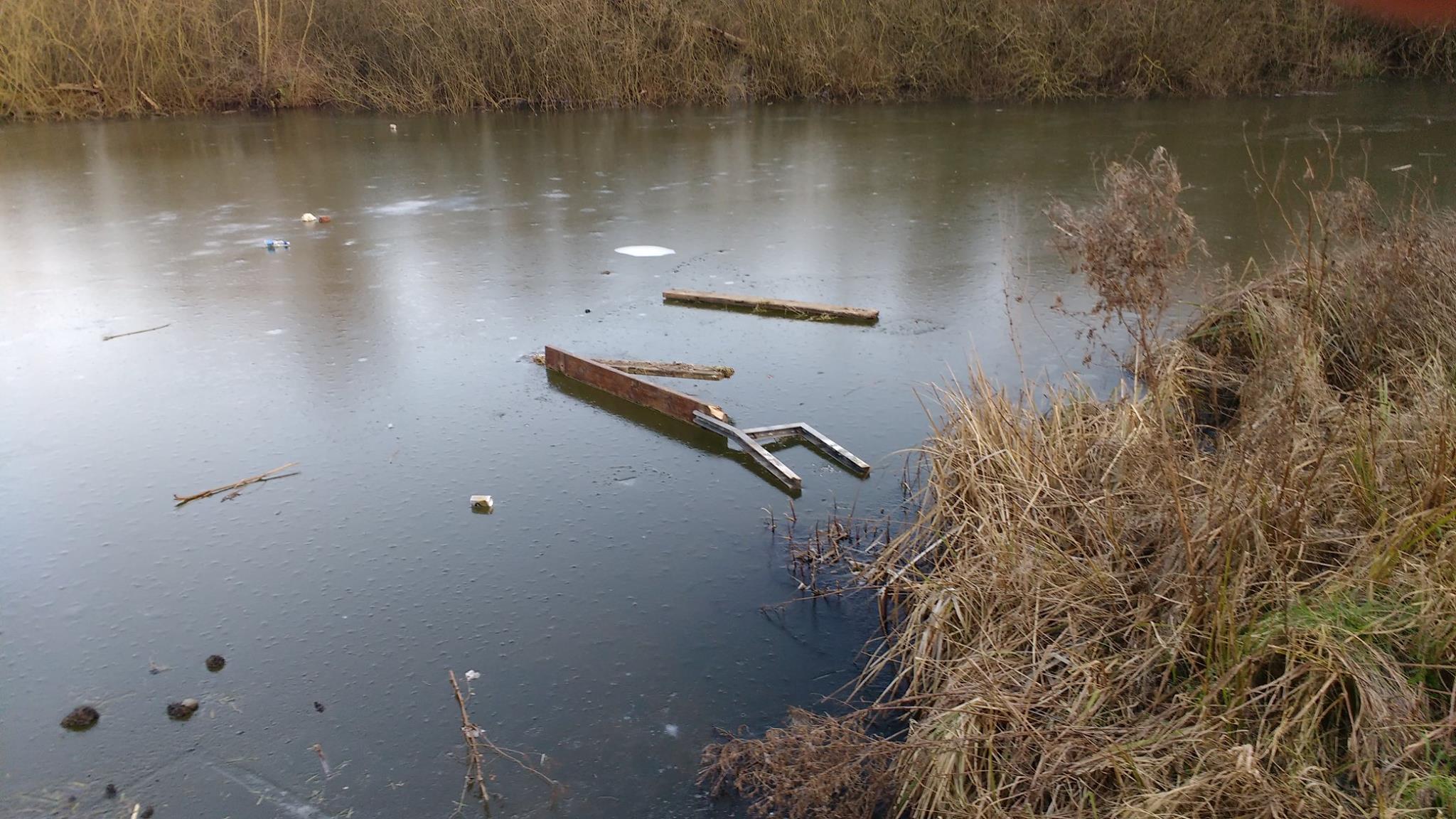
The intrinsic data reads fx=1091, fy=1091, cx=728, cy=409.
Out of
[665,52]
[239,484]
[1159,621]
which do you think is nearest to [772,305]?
[239,484]

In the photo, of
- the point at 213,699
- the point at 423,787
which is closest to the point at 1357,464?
the point at 423,787

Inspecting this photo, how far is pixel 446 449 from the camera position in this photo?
4.73 meters

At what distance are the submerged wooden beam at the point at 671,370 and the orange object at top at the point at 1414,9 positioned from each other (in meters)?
4.24

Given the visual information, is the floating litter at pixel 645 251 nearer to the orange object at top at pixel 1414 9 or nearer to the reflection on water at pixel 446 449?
the reflection on water at pixel 446 449

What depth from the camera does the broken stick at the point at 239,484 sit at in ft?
14.2

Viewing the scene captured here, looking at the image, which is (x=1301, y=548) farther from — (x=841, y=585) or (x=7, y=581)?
(x=7, y=581)

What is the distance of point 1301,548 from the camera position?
2.72 m

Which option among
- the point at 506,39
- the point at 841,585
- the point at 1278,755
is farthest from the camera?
the point at 506,39

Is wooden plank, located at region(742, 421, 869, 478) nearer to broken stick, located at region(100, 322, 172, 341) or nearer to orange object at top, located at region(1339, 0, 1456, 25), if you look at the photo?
orange object at top, located at region(1339, 0, 1456, 25)

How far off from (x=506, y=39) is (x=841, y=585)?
13.6 meters

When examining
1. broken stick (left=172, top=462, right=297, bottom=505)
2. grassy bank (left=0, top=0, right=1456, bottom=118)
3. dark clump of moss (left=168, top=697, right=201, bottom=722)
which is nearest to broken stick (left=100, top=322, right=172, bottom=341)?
broken stick (left=172, top=462, right=297, bottom=505)

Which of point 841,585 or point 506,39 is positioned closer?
point 841,585

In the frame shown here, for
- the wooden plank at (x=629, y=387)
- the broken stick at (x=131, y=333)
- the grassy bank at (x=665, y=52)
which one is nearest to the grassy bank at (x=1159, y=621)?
the wooden plank at (x=629, y=387)

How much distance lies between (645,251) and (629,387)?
265cm
